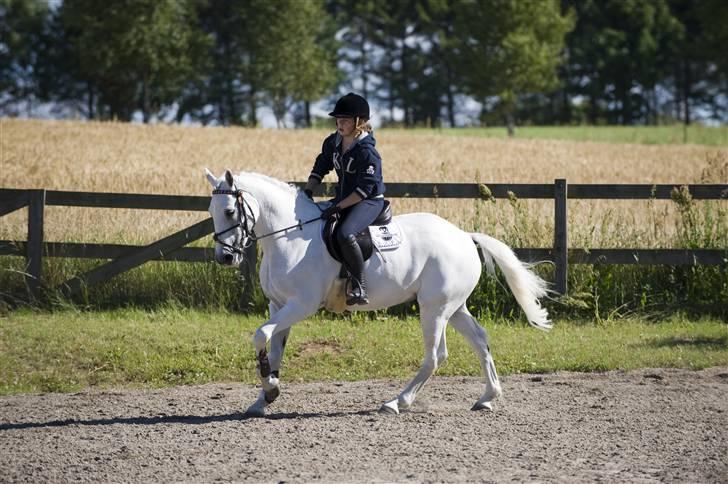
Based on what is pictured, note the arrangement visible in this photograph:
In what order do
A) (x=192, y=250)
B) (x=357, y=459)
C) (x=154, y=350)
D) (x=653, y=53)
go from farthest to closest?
(x=653, y=53) → (x=192, y=250) → (x=154, y=350) → (x=357, y=459)

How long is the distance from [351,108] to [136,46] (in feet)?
179

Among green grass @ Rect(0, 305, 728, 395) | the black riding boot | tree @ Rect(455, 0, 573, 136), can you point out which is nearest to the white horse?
the black riding boot

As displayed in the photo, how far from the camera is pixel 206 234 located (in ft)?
38.9

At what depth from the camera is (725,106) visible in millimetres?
77000

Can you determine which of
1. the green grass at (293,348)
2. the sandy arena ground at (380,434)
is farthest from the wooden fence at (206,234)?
the sandy arena ground at (380,434)

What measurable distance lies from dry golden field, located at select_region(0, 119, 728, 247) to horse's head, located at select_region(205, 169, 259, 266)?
5.66 metres

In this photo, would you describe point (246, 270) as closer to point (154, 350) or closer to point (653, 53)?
point (154, 350)

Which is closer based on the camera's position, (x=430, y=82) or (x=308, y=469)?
(x=308, y=469)

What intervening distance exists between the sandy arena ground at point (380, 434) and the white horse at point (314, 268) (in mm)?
466

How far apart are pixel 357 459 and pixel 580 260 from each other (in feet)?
21.7

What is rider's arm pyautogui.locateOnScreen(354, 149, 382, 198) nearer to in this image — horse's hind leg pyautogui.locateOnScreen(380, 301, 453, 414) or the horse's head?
the horse's head

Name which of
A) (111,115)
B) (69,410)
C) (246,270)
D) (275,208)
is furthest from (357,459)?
(111,115)

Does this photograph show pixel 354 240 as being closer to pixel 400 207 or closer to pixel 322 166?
pixel 322 166

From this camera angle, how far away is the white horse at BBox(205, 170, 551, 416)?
24.6ft
